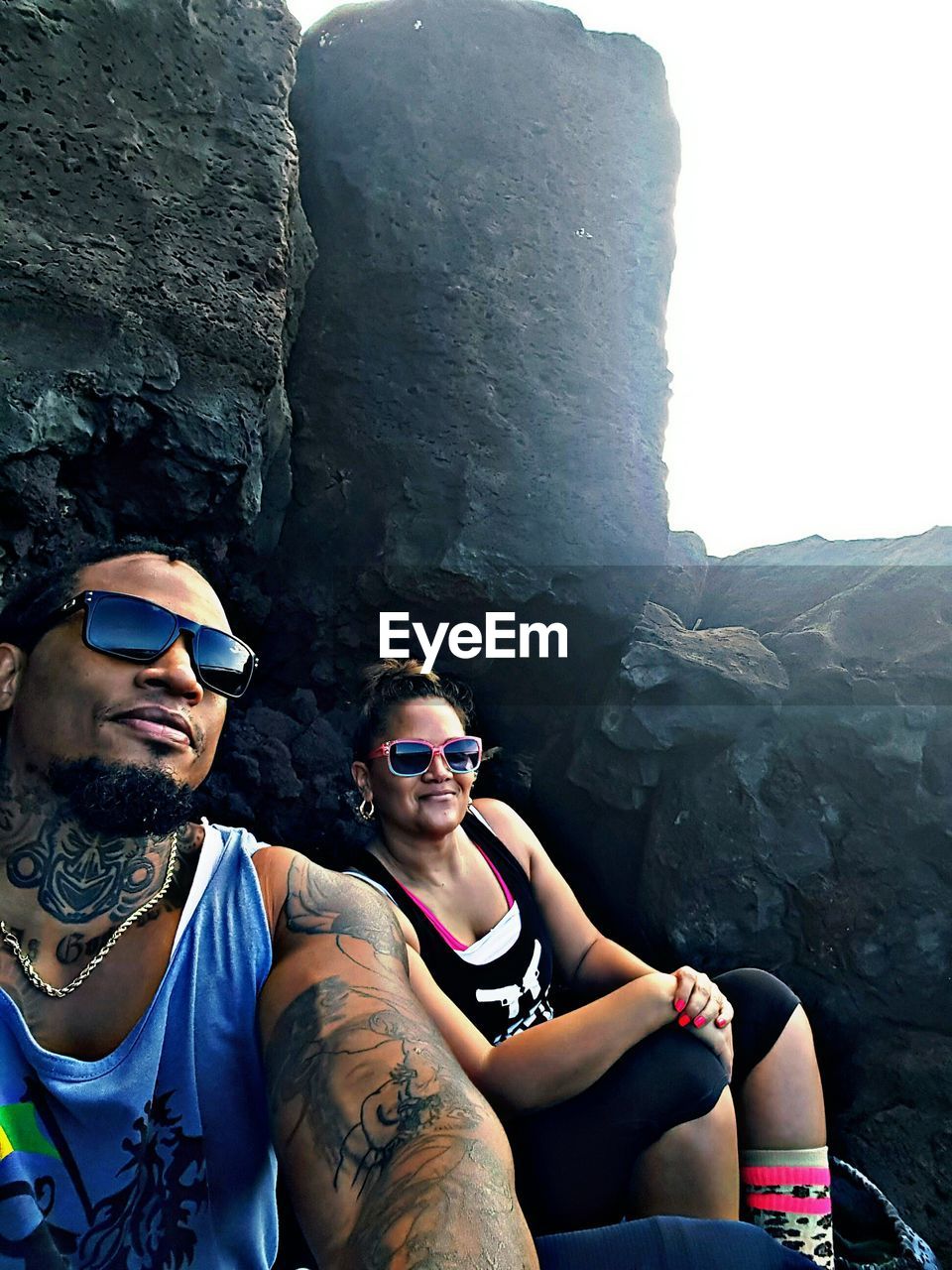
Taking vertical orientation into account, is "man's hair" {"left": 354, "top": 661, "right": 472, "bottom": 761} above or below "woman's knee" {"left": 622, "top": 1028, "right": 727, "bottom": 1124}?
above

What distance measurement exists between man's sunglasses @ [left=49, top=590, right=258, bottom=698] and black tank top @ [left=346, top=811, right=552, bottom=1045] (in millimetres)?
756

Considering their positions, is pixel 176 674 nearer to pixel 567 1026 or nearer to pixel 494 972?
pixel 567 1026

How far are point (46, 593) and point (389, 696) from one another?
3.43 feet

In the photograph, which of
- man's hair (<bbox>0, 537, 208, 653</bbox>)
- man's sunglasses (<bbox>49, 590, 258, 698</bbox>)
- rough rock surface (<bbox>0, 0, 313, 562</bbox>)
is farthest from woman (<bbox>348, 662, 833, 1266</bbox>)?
rough rock surface (<bbox>0, 0, 313, 562</bbox>)

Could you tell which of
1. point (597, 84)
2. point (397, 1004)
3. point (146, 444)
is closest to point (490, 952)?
point (397, 1004)

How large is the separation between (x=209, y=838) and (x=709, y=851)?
229cm

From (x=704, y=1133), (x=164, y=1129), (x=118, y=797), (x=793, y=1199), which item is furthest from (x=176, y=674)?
(x=793, y=1199)

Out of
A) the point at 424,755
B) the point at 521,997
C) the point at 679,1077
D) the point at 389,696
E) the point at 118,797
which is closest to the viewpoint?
the point at 118,797

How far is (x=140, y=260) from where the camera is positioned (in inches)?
96.7

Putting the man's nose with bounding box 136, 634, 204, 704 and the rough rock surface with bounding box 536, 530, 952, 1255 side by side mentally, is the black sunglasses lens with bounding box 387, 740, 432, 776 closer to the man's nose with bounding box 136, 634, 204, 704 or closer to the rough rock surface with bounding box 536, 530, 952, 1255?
the man's nose with bounding box 136, 634, 204, 704

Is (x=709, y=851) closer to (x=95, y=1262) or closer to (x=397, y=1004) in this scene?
(x=397, y=1004)

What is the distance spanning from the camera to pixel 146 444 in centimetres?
251

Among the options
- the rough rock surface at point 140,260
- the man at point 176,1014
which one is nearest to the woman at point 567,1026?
the man at point 176,1014

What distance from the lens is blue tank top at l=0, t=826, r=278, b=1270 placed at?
1.06 metres
